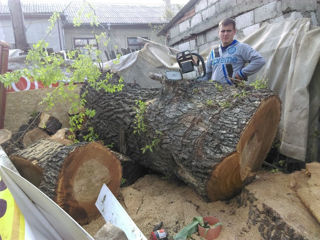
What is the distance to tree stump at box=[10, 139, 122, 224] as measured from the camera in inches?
77.5

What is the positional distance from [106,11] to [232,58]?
53.0ft

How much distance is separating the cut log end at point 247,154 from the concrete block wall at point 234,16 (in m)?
2.22

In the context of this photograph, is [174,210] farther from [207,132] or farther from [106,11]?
[106,11]

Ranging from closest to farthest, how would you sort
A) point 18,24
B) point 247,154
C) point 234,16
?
point 247,154 < point 234,16 < point 18,24

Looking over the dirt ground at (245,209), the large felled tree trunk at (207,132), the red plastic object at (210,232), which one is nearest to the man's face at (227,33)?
the large felled tree trunk at (207,132)

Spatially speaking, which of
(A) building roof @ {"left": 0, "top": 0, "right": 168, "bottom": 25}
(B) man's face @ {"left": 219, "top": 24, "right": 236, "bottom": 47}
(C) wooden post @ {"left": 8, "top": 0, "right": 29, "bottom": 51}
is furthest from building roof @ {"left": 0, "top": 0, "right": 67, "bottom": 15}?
(B) man's face @ {"left": 219, "top": 24, "right": 236, "bottom": 47}

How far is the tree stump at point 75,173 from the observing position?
197cm

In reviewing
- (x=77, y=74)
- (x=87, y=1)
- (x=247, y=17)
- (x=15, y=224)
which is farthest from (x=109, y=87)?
(x=247, y=17)

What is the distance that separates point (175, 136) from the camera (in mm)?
2193

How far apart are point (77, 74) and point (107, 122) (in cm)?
68

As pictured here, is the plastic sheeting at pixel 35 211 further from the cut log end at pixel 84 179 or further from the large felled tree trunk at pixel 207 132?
the large felled tree trunk at pixel 207 132

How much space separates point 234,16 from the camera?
477cm

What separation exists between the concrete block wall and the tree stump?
11.1 feet

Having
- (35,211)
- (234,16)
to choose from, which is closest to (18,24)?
(234,16)
